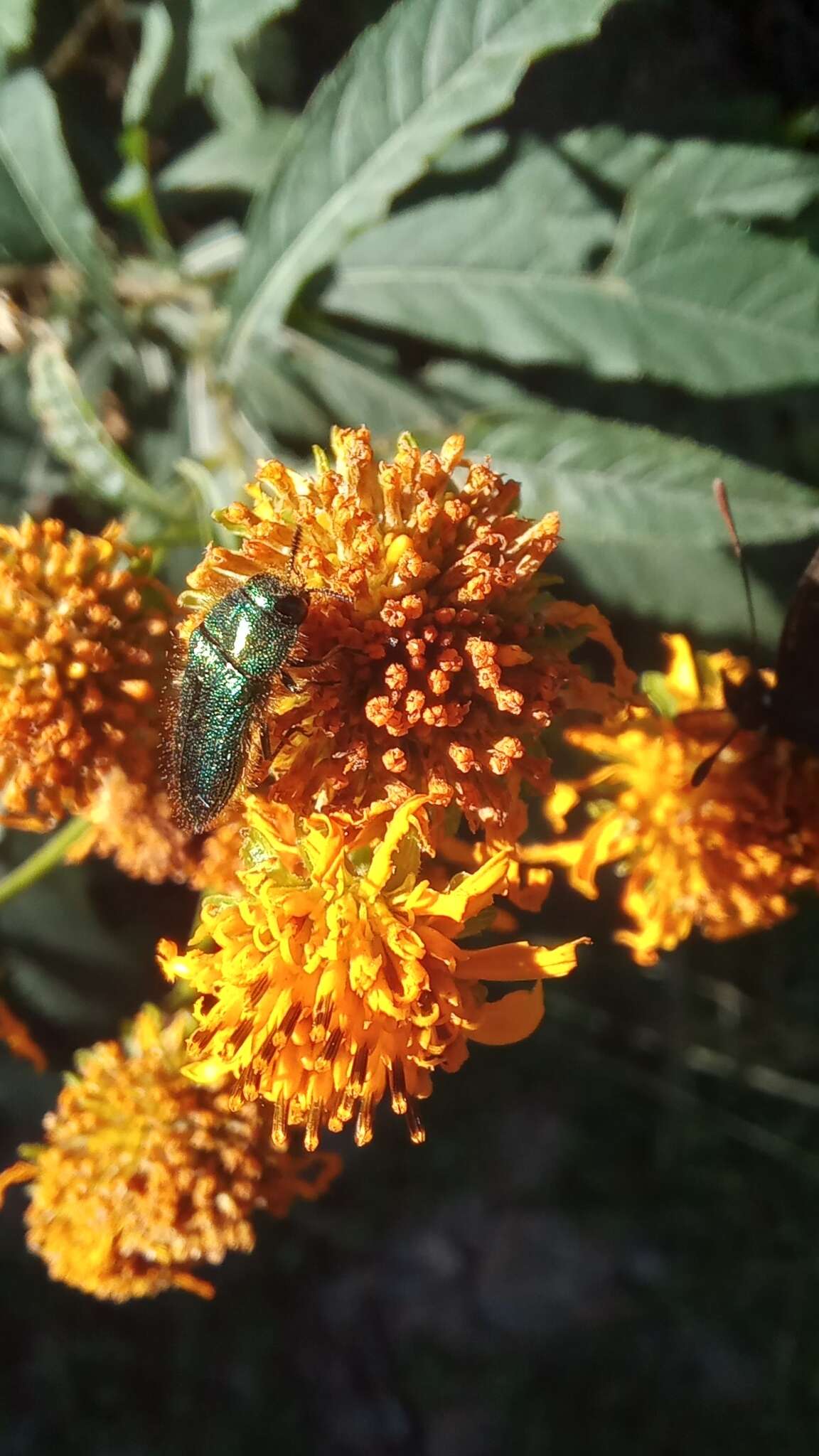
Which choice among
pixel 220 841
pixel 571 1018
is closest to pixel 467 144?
pixel 220 841

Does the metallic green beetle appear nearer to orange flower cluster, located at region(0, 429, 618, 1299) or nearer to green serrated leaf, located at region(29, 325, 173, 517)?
orange flower cluster, located at region(0, 429, 618, 1299)

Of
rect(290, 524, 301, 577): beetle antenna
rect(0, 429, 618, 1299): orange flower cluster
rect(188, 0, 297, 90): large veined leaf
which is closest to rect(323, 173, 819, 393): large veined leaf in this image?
rect(188, 0, 297, 90): large veined leaf

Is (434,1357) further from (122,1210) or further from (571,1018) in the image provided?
(122,1210)

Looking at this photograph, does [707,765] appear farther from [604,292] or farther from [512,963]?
[604,292]

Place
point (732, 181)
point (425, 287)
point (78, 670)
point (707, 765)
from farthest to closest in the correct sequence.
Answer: point (425, 287)
point (732, 181)
point (707, 765)
point (78, 670)

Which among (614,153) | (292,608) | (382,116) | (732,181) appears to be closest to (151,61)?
(382,116)

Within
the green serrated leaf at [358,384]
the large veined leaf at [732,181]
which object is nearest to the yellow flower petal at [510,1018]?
the green serrated leaf at [358,384]

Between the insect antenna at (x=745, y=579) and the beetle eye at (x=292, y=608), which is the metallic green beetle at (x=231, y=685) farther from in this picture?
the insect antenna at (x=745, y=579)
